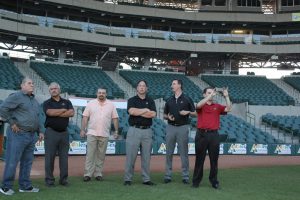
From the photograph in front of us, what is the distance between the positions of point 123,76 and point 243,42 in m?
→ 12.4

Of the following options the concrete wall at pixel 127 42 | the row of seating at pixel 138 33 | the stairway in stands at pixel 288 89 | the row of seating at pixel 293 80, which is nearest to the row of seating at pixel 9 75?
the concrete wall at pixel 127 42

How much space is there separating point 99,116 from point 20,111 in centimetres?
201

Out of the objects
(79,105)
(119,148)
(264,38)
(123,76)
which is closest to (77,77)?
(123,76)

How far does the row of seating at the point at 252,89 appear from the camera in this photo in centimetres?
2936

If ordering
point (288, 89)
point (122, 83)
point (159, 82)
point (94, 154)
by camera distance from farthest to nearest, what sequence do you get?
point (288, 89) < point (159, 82) < point (122, 83) < point (94, 154)

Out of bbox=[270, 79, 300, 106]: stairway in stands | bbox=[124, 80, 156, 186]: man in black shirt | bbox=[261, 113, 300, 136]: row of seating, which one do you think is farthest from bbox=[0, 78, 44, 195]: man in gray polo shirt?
bbox=[270, 79, 300, 106]: stairway in stands

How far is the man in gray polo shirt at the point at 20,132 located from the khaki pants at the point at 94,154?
156cm

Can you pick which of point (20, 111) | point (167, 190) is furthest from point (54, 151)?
point (167, 190)

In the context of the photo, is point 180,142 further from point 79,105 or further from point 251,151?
point 79,105

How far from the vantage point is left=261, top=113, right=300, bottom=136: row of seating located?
22781 mm

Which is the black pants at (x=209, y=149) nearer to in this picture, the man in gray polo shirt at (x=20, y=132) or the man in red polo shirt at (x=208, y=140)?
the man in red polo shirt at (x=208, y=140)

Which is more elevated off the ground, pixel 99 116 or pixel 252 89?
pixel 252 89

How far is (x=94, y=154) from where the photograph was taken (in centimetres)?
854

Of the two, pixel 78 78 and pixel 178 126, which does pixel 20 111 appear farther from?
pixel 78 78
